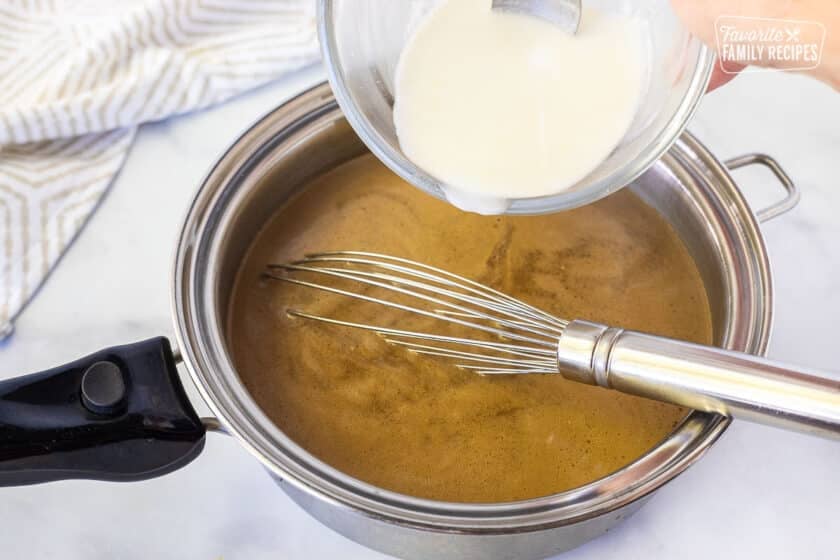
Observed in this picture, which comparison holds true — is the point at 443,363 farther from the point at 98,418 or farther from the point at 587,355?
the point at 98,418

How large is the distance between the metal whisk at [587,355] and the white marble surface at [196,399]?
0.22 m

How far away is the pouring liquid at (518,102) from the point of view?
78 cm

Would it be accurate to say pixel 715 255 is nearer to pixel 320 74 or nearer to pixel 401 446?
pixel 401 446

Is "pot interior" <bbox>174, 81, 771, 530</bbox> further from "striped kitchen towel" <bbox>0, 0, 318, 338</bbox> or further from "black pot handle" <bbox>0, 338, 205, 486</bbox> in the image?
"striped kitchen towel" <bbox>0, 0, 318, 338</bbox>

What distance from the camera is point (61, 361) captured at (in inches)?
41.4

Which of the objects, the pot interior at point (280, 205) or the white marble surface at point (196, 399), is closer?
the pot interior at point (280, 205)

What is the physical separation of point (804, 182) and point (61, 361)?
982 millimetres

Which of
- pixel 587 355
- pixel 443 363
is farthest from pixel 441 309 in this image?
pixel 587 355

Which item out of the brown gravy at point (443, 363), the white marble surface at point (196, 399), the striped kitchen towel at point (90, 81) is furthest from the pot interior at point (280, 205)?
the striped kitchen towel at point (90, 81)

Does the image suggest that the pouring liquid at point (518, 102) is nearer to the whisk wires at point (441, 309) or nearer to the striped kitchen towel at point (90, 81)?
the whisk wires at point (441, 309)

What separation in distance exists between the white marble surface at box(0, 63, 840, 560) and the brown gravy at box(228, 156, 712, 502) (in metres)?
0.13

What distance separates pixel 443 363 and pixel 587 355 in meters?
0.20

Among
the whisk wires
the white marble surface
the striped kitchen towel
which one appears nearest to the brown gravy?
the whisk wires

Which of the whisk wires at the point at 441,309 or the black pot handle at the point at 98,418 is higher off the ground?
the whisk wires at the point at 441,309
